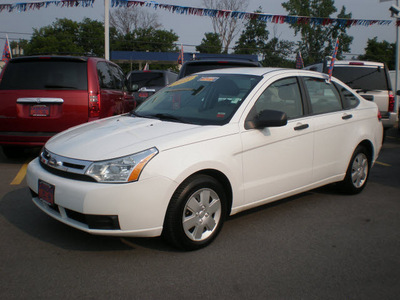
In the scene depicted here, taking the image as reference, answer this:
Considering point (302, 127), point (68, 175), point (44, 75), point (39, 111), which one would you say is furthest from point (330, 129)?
point (44, 75)

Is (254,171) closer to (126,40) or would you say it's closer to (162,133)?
(162,133)

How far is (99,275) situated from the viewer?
9.99 ft

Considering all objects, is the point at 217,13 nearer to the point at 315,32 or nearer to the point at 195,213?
the point at 195,213

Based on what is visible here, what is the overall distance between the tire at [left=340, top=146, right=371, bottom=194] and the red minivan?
152 inches

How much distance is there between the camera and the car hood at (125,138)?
3.29 meters

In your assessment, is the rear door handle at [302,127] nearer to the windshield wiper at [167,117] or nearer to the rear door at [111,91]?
the windshield wiper at [167,117]

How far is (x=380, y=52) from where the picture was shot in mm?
59344

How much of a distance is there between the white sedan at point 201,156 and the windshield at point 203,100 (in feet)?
0.04

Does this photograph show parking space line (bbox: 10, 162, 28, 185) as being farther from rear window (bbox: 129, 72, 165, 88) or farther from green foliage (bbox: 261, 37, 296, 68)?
green foliage (bbox: 261, 37, 296, 68)

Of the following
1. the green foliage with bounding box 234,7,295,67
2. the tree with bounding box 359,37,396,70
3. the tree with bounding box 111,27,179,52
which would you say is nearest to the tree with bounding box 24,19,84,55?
the tree with bounding box 111,27,179,52

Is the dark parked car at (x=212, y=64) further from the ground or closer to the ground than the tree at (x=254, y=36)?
closer to the ground

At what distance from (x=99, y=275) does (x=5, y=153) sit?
511 cm

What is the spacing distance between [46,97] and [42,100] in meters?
0.08

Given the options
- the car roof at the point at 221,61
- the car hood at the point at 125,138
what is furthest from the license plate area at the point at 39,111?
the car roof at the point at 221,61
